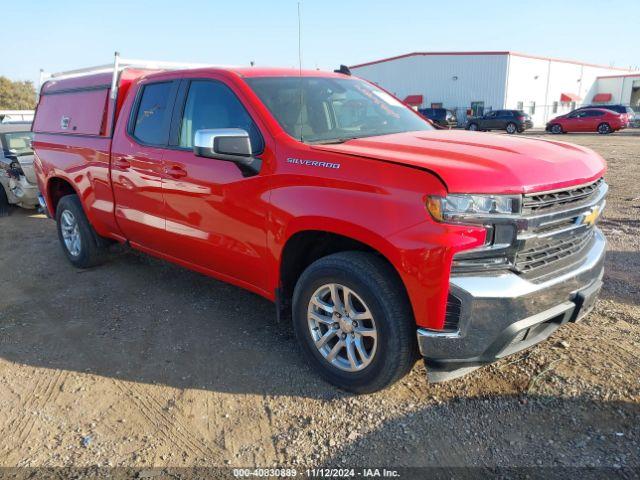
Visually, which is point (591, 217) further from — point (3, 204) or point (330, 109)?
point (3, 204)

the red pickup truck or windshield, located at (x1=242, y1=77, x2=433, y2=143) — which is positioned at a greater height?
windshield, located at (x1=242, y1=77, x2=433, y2=143)

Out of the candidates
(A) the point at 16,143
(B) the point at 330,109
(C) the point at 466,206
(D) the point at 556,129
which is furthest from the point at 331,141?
(D) the point at 556,129

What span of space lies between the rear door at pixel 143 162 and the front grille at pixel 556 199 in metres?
2.80

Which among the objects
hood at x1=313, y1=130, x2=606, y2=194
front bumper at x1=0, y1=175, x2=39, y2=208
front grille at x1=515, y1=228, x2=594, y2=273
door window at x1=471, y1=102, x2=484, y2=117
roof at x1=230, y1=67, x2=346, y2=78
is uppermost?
roof at x1=230, y1=67, x2=346, y2=78

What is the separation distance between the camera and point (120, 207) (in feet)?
15.6

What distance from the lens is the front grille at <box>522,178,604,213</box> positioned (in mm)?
2594

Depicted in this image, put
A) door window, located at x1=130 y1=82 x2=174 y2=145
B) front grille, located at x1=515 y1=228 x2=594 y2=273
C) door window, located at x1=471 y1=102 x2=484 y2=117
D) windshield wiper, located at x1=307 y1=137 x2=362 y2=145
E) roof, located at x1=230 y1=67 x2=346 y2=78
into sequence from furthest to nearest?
door window, located at x1=471 y1=102 x2=484 y2=117 → door window, located at x1=130 y1=82 x2=174 y2=145 → roof, located at x1=230 y1=67 x2=346 y2=78 → windshield wiper, located at x1=307 y1=137 x2=362 y2=145 → front grille, located at x1=515 y1=228 x2=594 y2=273

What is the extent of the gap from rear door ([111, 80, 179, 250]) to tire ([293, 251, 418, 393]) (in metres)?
1.70

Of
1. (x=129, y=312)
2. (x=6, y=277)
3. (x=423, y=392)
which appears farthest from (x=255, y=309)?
(x=6, y=277)

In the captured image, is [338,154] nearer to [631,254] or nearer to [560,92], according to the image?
[631,254]

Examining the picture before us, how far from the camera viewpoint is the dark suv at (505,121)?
99.7 ft

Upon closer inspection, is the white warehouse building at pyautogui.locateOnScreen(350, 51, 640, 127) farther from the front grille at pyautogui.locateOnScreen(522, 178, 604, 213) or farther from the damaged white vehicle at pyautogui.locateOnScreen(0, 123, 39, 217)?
the front grille at pyautogui.locateOnScreen(522, 178, 604, 213)

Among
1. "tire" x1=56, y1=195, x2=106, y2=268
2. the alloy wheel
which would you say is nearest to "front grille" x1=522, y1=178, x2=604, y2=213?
the alloy wheel

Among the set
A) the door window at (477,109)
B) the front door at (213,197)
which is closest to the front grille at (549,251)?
the front door at (213,197)
